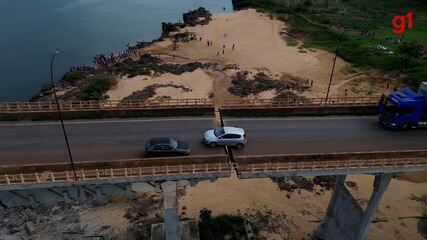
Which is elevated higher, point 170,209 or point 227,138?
point 227,138

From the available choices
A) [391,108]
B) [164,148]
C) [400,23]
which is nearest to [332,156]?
[391,108]

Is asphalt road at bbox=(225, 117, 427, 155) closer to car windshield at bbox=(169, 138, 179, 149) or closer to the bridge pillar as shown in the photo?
the bridge pillar

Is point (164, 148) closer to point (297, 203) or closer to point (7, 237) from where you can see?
point (7, 237)

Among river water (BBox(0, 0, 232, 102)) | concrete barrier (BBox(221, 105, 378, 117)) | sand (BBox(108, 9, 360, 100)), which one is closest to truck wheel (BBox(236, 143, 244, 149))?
concrete barrier (BBox(221, 105, 378, 117))

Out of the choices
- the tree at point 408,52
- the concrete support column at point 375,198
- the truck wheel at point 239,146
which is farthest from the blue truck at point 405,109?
the tree at point 408,52

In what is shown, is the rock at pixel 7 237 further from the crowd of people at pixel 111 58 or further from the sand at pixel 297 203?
the crowd of people at pixel 111 58

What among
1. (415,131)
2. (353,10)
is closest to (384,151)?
(415,131)
